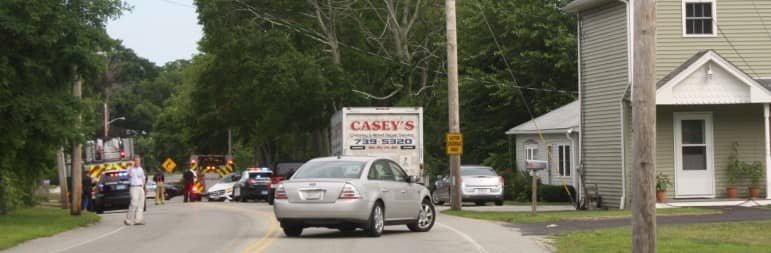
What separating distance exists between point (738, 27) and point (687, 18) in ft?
4.65

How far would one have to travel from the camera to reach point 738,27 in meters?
31.1

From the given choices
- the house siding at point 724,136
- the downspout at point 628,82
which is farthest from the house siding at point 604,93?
the house siding at point 724,136

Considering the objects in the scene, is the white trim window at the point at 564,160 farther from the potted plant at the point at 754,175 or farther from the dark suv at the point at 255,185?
the dark suv at the point at 255,185

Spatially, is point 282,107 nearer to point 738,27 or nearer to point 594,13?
point 594,13

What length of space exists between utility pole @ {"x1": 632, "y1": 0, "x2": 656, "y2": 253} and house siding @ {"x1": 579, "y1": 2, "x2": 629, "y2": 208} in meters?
16.9

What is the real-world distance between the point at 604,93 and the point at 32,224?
16261 millimetres

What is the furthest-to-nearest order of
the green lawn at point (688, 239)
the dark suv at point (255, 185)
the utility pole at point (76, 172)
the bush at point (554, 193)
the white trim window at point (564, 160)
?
1. the dark suv at point (255, 185)
2. the white trim window at point (564, 160)
3. the bush at point (554, 193)
4. the utility pole at point (76, 172)
5. the green lawn at point (688, 239)

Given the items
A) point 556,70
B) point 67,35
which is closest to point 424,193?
point 67,35

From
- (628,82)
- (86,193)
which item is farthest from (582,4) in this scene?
(86,193)

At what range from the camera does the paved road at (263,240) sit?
17984mm

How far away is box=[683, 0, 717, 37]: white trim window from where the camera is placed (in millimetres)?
31031

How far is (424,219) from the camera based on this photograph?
22141mm

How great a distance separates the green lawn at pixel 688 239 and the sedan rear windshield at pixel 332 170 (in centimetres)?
378

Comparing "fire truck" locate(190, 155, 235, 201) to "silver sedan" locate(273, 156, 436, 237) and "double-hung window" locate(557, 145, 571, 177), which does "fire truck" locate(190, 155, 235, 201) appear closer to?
"double-hung window" locate(557, 145, 571, 177)
